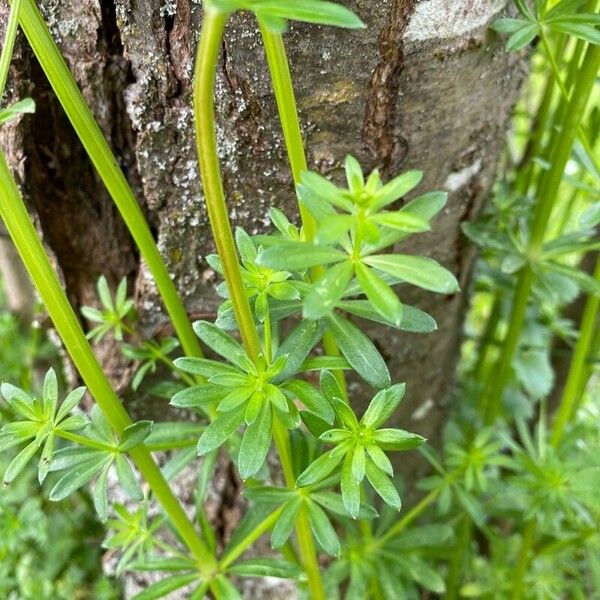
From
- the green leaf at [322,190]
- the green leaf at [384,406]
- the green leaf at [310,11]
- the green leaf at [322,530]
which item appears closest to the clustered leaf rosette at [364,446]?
the green leaf at [384,406]

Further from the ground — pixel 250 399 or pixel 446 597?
pixel 250 399

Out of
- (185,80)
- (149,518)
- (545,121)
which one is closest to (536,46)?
(545,121)

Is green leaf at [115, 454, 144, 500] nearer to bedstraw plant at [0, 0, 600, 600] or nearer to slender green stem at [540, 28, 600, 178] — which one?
bedstraw plant at [0, 0, 600, 600]

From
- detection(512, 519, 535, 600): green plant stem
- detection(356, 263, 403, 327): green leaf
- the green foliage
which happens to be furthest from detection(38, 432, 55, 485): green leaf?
detection(512, 519, 535, 600): green plant stem

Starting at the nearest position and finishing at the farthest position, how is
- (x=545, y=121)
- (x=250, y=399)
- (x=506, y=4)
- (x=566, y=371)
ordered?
(x=250, y=399), (x=506, y=4), (x=545, y=121), (x=566, y=371)

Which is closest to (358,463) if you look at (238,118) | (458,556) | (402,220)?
(402,220)

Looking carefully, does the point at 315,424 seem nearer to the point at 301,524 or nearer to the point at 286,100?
the point at 301,524

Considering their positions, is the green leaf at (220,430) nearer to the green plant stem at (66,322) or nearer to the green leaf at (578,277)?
the green plant stem at (66,322)

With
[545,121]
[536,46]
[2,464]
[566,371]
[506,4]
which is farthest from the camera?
[566,371]

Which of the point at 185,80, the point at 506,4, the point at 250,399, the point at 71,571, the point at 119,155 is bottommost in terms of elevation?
the point at 71,571

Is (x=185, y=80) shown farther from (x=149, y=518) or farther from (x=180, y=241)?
(x=149, y=518)
